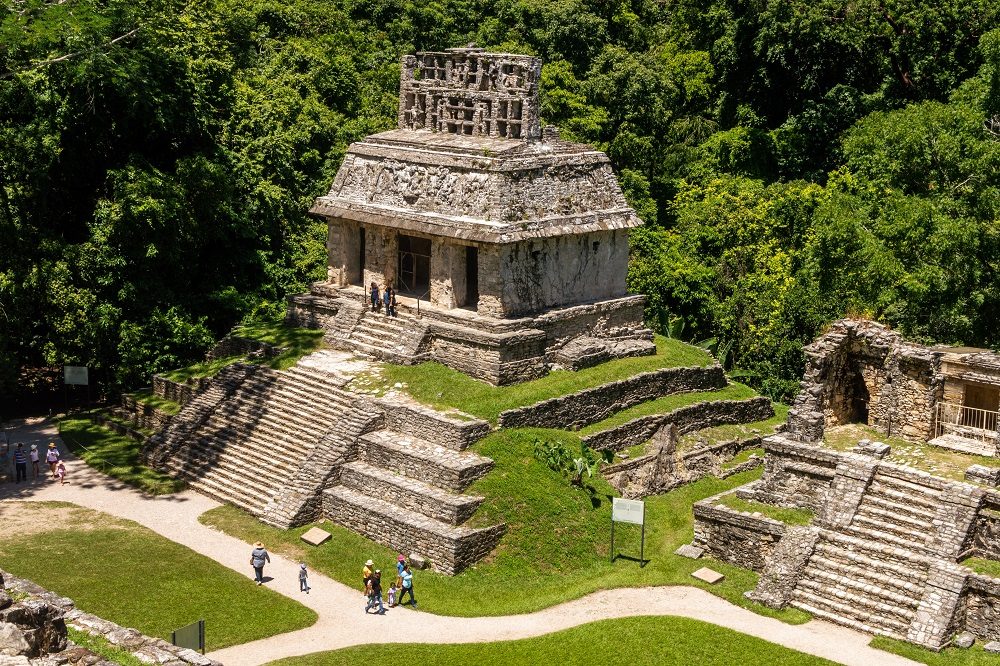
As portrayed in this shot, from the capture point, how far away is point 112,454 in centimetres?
3294

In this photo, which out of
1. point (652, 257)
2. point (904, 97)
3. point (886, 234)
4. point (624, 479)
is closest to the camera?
point (624, 479)

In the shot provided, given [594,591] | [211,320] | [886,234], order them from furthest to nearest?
1. [211,320]
2. [886,234]
3. [594,591]

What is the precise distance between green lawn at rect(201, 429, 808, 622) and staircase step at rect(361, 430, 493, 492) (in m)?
0.32

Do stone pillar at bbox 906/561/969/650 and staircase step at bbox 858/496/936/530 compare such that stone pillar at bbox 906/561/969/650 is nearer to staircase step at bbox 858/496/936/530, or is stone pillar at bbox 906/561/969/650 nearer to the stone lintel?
staircase step at bbox 858/496/936/530

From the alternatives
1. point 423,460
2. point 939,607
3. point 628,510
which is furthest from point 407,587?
point 939,607

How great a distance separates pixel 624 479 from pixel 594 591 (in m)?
5.13

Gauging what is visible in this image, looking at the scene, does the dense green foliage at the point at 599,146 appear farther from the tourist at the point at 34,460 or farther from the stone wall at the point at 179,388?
the tourist at the point at 34,460

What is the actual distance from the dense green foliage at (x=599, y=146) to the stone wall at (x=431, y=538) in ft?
32.4

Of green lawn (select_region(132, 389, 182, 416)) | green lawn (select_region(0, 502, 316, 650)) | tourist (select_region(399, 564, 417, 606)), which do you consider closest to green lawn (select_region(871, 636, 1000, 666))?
tourist (select_region(399, 564, 417, 606))

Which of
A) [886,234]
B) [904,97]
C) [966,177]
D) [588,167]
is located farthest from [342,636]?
[904,97]

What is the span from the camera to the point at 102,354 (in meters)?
35.8

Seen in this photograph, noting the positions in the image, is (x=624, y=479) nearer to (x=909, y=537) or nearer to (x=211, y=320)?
(x=909, y=537)

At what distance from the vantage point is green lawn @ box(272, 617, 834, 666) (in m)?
22.7

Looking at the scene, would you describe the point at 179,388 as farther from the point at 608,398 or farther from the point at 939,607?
the point at 939,607
